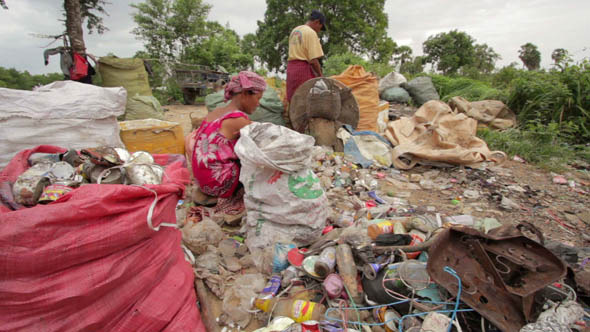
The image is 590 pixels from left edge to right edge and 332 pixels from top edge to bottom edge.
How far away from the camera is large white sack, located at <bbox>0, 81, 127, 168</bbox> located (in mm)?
1889

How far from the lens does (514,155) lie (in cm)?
348

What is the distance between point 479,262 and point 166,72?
11.1 metres

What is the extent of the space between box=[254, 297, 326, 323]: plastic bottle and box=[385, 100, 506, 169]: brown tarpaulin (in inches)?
90.2

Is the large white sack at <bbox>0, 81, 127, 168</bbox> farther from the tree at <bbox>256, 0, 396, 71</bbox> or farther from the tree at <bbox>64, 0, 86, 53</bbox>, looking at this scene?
the tree at <bbox>256, 0, 396, 71</bbox>

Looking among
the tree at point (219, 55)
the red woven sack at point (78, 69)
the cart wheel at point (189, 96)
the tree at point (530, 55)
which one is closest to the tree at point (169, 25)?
the tree at point (219, 55)

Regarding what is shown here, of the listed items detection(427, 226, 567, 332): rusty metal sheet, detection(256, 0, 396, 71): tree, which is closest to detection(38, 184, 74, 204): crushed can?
detection(427, 226, 567, 332): rusty metal sheet

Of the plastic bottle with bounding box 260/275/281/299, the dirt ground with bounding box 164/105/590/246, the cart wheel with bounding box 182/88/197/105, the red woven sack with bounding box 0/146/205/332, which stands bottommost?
the plastic bottle with bounding box 260/275/281/299

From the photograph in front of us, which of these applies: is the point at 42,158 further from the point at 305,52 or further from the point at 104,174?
the point at 305,52

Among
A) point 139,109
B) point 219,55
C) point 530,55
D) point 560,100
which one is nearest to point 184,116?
point 139,109

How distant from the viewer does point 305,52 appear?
346cm

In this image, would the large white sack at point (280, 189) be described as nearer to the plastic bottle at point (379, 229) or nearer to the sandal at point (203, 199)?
the plastic bottle at point (379, 229)

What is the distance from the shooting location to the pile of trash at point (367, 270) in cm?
111

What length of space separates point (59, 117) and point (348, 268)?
92.8 inches

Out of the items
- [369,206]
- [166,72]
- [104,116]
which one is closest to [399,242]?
[369,206]
